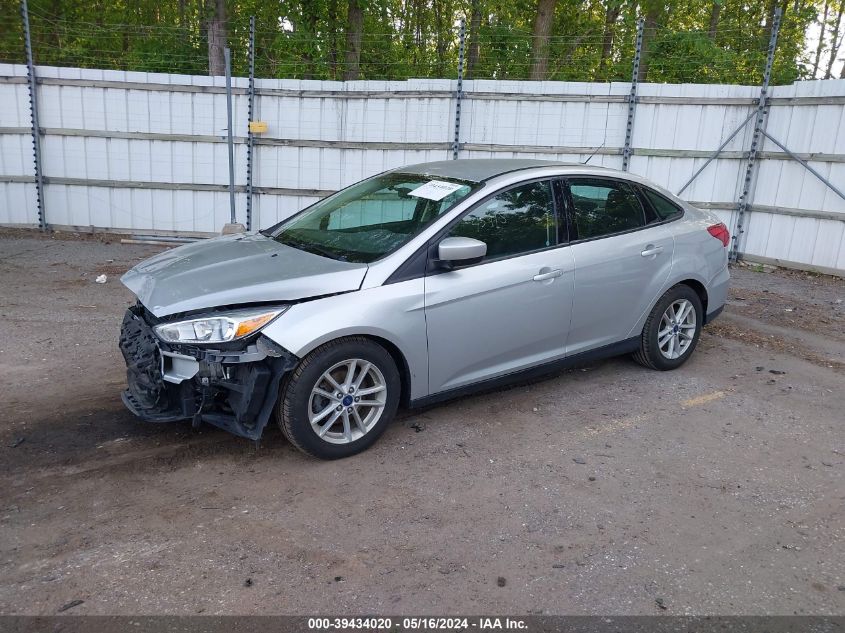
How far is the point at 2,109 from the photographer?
10.9 meters

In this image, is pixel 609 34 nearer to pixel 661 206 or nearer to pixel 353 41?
pixel 353 41

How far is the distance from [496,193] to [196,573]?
9.47ft

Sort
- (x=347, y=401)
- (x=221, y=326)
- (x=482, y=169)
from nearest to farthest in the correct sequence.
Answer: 1. (x=221, y=326)
2. (x=347, y=401)
3. (x=482, y=169)

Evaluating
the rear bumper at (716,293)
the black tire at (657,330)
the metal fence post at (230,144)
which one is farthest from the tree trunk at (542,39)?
the black tire at (657,330)

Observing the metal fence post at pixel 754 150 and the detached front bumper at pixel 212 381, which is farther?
the metal fence post at pixel 754 150

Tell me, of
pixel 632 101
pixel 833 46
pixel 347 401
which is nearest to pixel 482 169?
pixel 347 401

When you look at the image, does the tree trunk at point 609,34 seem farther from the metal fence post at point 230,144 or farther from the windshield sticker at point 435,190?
the windshield sticker at point 435,190

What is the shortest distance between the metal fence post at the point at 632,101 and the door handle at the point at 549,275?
20.7 feet

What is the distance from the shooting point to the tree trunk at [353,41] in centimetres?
1359

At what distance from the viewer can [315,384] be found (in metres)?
3.99

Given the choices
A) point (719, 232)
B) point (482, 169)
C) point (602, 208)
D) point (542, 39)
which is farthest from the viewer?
point (542, 39)

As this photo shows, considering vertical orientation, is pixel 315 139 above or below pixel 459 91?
below

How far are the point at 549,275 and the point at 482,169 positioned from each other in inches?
36.4

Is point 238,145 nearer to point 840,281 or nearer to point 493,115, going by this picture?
point 493,115
